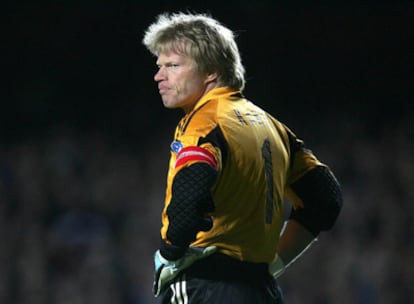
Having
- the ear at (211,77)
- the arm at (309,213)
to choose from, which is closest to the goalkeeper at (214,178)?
the ear at (211,77)

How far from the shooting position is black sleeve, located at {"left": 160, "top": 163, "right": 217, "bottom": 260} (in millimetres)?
2058

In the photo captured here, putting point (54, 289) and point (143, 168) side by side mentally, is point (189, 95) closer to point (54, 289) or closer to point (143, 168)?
point (54, 289)

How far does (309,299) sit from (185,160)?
3788 mm

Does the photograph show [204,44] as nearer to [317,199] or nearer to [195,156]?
[195,156]

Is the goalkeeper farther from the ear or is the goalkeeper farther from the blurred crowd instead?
the blurred crowd

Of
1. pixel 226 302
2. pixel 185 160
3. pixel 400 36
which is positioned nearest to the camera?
pixel 185 160

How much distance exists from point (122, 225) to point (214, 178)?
3803 millimetres

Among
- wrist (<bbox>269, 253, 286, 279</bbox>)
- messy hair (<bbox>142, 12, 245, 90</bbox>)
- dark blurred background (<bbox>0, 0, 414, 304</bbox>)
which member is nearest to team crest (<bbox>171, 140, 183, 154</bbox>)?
messy hair (<bbox>142, 12, 245, 90</bbox>)

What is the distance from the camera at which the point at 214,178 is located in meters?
2.07

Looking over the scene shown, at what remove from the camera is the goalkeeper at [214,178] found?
2100 millimetres

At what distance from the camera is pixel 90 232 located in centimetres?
564

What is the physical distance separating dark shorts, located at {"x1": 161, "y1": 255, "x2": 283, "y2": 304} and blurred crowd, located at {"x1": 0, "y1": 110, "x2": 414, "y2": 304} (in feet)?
11.0

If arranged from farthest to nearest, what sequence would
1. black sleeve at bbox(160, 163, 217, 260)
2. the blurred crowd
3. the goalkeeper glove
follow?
the blurred crowd < the goalkeeper glove < black sleeve at bbox(160, 163, 217, 260)

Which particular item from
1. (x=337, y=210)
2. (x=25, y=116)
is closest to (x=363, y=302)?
(x=25, y=116)
